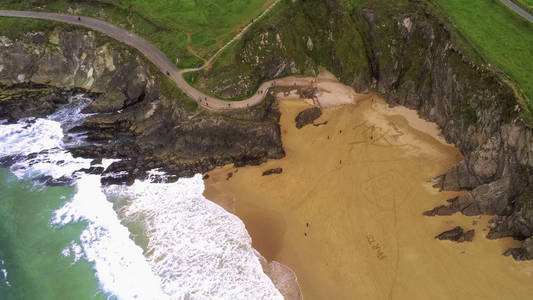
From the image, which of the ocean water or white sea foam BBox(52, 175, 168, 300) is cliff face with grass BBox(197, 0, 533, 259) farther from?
white sea foam BBox(52, 175, 168, 300)

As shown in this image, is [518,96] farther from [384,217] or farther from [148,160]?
[148,160]

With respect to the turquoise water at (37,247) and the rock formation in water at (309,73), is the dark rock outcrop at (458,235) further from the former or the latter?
the turquoise water at (37,247)

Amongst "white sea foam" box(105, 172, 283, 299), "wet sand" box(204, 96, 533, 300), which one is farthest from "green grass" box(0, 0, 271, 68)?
"white sea foam" box(105, 172, 283, 299)

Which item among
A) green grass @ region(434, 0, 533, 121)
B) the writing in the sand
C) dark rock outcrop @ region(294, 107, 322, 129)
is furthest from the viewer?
dark rock outcrop @ region(294, 107, 322, 129)

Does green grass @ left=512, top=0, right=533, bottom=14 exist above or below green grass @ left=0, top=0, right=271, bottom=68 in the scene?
above

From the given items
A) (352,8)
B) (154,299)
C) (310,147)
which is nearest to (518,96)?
(310,147)

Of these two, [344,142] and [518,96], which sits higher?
[518,96]

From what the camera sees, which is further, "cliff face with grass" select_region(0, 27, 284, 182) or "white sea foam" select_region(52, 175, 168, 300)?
"cliff face with grass" select_region(0, 27, 284, 182)
